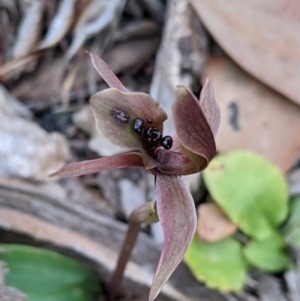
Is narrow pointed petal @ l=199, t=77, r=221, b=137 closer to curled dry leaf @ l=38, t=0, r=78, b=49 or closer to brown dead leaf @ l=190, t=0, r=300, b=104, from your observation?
brown dead leaf @ l=190, t=0, r=300, b=104

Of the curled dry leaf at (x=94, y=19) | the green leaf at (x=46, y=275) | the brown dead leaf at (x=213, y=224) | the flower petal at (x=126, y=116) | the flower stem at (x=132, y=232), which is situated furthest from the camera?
the curled dry leaf at (x=94, y=19)

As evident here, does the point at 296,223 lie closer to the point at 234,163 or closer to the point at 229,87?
the point at 234,163

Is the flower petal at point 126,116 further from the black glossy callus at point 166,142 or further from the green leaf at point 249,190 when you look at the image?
the green leaf at point 249,190

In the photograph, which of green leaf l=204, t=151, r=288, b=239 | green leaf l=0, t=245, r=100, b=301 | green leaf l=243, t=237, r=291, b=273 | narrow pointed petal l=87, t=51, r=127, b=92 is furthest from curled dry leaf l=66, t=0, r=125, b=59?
narrow pointed petal l=87, t=51, r=127, b=92

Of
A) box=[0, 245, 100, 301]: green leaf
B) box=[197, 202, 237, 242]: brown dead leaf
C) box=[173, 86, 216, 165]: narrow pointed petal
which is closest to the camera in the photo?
box=[173, 86, 216, 165]: narrow pointed petal

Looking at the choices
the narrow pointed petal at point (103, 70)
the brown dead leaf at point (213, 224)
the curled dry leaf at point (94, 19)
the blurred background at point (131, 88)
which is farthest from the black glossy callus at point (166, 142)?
the curled dry leaf at point (94, 19)
